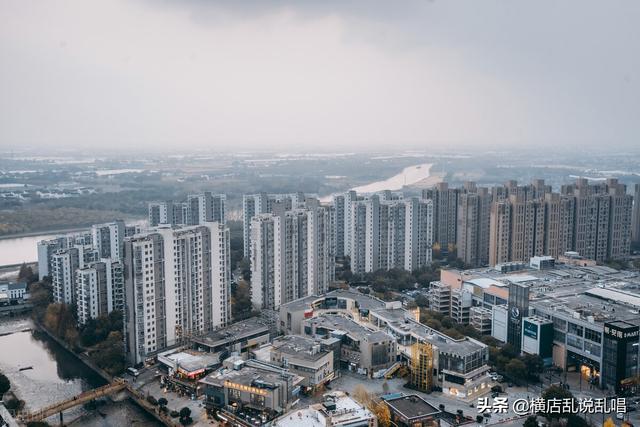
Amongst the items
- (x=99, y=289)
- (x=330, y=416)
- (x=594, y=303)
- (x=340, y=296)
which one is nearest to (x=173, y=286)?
(x=99, y=289)

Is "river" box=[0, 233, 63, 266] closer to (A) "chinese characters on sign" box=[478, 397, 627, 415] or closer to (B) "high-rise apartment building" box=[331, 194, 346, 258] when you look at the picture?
(B) "high-rise apartment building" box=[331, 194, 346, 258]

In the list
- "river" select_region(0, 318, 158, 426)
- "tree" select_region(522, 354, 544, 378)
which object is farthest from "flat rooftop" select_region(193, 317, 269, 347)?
"tree" select_region(522, 354, 544, 378)

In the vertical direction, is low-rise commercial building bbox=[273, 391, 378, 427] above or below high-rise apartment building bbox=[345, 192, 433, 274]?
below

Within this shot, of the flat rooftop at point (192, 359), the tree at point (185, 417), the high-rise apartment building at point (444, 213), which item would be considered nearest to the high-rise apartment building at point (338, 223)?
the high-rise apartment building at point (444, 213)

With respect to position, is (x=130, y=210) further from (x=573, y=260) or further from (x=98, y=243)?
(x=573, y=260)

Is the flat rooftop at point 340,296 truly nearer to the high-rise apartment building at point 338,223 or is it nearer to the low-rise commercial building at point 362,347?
the low-rise commercial building at point 362,347
